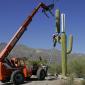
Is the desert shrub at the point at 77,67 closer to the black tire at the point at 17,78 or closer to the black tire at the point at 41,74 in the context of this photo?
the black tire at the point at 41,74

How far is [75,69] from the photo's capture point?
37938 millimetres

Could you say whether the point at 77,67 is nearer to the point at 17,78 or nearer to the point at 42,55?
the point at 17,78

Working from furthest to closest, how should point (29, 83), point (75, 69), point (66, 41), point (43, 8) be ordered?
point (75, 69), point (43, 8), point (66, 41), point (29, 83)

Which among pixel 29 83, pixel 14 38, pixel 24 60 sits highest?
pixel 14 38

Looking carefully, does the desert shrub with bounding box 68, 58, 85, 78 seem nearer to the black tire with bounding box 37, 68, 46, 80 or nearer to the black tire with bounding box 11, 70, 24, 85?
the black tire with bounding box 37, 68, 46, 80

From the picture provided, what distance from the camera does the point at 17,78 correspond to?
27.3 metres

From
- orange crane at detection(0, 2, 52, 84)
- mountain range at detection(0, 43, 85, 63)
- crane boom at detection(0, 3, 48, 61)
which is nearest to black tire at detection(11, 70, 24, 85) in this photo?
orange crane at detection(0, 2, 52, 84)

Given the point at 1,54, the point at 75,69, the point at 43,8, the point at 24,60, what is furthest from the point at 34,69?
the point at 75,69

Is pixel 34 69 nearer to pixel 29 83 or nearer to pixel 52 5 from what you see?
pixel 29 83

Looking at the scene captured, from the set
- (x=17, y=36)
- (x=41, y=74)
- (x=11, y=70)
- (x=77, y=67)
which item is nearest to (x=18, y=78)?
(x=11, y=70)

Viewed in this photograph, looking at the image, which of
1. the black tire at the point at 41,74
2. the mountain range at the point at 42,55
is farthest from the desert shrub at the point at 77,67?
the black tire at the point at 41,74

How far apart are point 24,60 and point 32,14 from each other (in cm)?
416

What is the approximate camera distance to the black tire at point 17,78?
88.7 feet

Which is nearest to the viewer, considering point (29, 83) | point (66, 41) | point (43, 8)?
point (29, 83)
